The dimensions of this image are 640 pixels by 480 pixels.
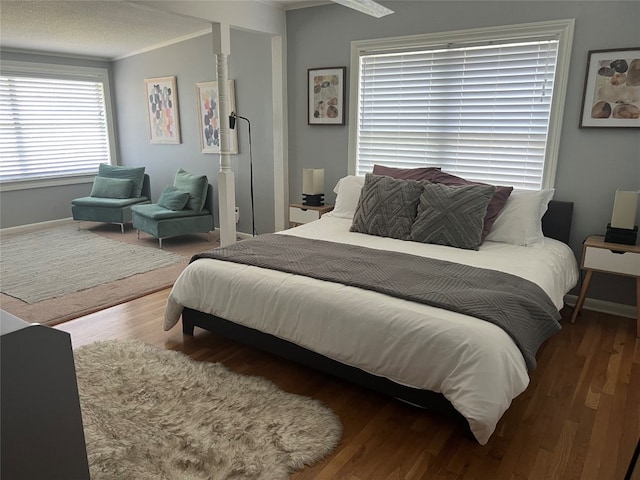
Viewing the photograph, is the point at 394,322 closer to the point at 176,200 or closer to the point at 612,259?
the point at 612,259

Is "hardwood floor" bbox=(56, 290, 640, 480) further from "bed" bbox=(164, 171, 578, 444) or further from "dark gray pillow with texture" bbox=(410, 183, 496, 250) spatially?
"dark gray pillow with texture" bbox=(410, 183, 496, 250)

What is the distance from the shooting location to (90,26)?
4.87m

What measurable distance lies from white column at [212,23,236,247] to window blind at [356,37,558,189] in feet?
4.21

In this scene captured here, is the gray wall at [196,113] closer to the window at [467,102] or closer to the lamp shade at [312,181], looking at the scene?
the lamp shade at [312,181]

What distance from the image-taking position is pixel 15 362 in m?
1.01

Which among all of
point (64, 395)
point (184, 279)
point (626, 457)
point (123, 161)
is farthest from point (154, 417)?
point (123, 161)

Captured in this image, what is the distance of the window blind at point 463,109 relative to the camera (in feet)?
11.7

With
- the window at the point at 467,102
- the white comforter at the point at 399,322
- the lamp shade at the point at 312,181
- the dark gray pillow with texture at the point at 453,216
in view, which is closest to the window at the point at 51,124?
the lamp shade at the point at 312,181

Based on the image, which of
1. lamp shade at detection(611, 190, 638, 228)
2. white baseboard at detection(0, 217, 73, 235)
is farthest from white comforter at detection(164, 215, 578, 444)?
white baseboard at detection(0, 217, 73, 235)

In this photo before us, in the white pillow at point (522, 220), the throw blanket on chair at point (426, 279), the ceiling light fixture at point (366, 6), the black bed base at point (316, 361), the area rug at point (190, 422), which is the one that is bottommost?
the area rug at point (190, 422)

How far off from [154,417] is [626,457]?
2151mm

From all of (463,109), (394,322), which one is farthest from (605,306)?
(394,322)

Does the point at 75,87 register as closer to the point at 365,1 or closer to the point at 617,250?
the point at 365,1

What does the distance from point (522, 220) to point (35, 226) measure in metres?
6.20
